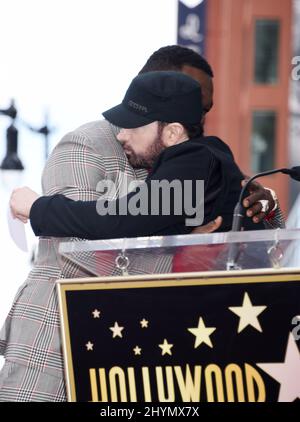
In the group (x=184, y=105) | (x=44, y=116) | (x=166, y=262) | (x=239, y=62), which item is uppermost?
(x=184, y=105)

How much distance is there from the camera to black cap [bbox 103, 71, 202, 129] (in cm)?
433

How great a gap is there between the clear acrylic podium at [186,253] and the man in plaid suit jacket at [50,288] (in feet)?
0.64

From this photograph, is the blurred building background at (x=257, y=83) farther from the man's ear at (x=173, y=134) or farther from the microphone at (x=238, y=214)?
the microphone at (x=238, y=214)

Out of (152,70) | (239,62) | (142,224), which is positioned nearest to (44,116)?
(152,70)

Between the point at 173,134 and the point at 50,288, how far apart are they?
69 centimetres

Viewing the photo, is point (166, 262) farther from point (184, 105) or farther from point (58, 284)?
point (184, 105)

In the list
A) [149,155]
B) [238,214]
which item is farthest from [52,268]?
[238,214]

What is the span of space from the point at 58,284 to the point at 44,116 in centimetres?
945

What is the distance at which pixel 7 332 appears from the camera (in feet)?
14.3

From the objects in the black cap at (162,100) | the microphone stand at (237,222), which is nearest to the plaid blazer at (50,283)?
the black cap at (162,100)

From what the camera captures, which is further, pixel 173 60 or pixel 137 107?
pixel 173 60

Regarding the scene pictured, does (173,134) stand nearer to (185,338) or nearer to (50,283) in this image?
(50,283)

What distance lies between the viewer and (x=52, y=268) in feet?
14.2

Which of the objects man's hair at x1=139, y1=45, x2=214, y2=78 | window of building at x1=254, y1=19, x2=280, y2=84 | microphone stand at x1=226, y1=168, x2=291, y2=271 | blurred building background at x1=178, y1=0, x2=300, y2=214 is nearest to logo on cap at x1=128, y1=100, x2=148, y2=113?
man's hair at x1=139, y1=45, x2=214, y2=78
